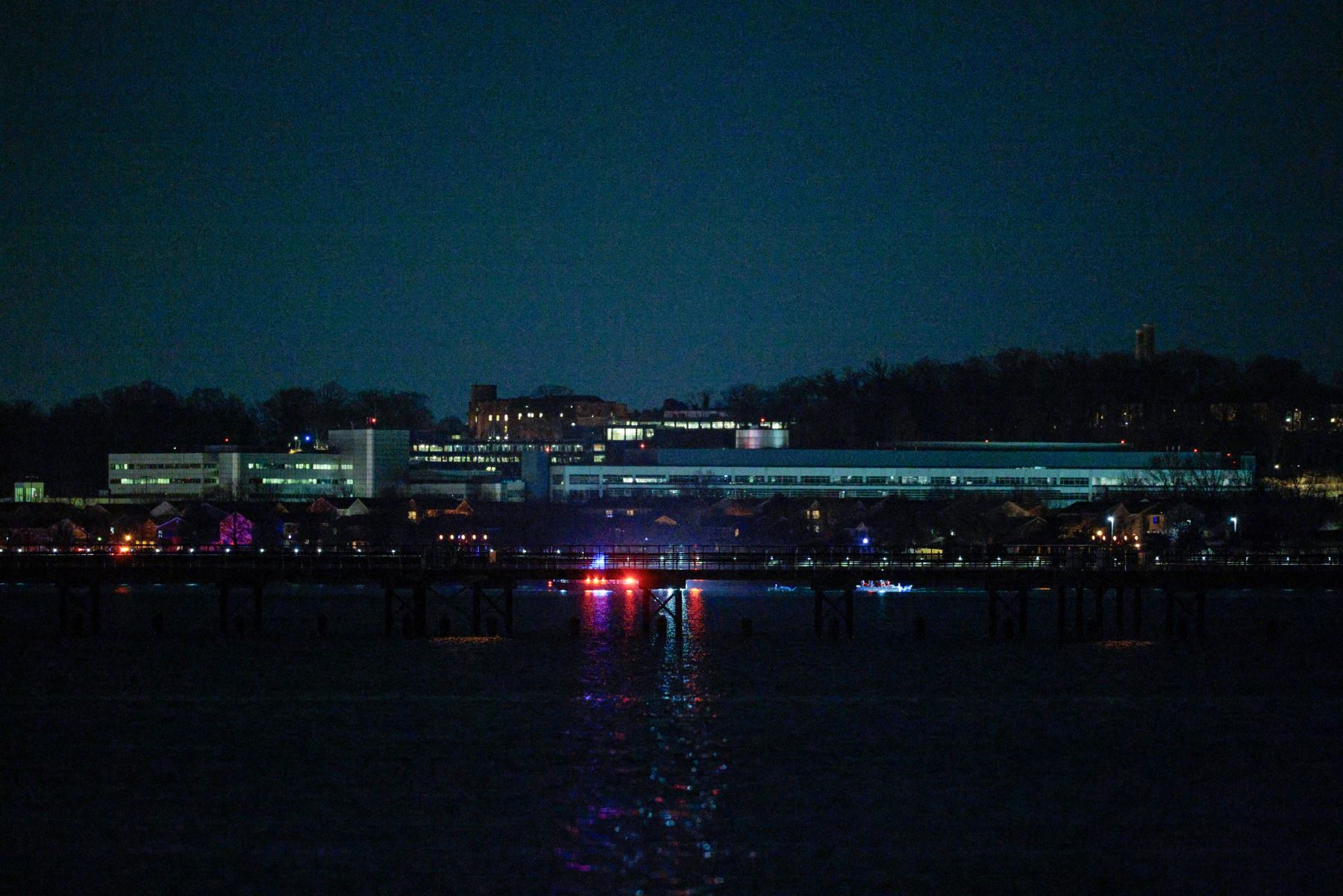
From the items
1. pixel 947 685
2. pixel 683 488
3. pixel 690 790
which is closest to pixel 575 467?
pixel 683 488

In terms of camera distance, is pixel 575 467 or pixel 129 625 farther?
pixel 575 467

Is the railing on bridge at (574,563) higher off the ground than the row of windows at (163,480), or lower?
lower

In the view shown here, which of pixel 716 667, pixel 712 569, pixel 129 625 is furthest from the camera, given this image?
pixel 129 625

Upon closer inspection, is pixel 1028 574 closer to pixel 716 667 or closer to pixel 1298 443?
pixel 716 667

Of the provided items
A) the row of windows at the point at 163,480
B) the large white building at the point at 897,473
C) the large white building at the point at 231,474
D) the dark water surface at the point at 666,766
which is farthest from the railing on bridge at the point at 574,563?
the row of windows at the point at 163,480

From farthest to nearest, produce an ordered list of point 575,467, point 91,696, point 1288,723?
1. point 575,467
2. point 91,696
3. point 1288,723

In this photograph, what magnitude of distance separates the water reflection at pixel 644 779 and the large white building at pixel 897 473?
104 metres

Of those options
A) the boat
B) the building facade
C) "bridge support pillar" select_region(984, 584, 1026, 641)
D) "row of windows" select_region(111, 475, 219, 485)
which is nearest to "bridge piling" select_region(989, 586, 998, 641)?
"bridge support pillar" select_region(984, 584, 1026, 641)

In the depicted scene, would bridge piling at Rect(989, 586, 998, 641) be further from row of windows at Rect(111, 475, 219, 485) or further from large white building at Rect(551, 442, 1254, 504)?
row of windows at Rect(111, 475, 219, 485)

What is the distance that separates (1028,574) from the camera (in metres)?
66.1

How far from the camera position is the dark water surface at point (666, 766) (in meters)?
30.8

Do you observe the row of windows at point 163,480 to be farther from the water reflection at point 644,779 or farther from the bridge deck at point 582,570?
the water reflection at point 644,779

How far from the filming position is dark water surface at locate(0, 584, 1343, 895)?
30.8m

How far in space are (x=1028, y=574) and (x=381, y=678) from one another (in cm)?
2597
